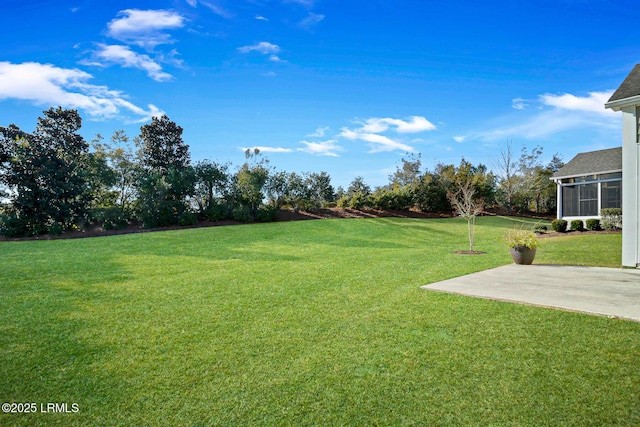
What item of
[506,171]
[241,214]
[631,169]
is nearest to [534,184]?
[506,171]

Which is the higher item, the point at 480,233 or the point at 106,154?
the point at 106,154

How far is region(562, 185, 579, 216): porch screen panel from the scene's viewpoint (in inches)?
637

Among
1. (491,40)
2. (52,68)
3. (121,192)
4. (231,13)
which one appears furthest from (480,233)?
(121,192)

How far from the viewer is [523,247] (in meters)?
7.61

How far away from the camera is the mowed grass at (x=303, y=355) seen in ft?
→ 7.34

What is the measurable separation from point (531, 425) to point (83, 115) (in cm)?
2638

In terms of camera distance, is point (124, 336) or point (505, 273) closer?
point (124, 336)

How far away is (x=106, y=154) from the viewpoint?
2116 centimetres

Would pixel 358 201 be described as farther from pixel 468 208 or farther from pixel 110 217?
pixel 110 217

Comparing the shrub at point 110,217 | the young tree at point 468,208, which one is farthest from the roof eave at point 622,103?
the shrub at point 110,217

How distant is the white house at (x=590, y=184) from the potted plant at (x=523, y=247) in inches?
416

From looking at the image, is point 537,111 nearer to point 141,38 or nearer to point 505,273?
point 505,273

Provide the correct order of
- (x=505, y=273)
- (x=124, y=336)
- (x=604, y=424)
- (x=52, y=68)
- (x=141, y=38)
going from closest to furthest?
(x=604, y=424), (x=124, y=336), (x=505, y=273), (x=141, y=38), (x=52, y=68)

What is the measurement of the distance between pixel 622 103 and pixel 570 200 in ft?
37.5
